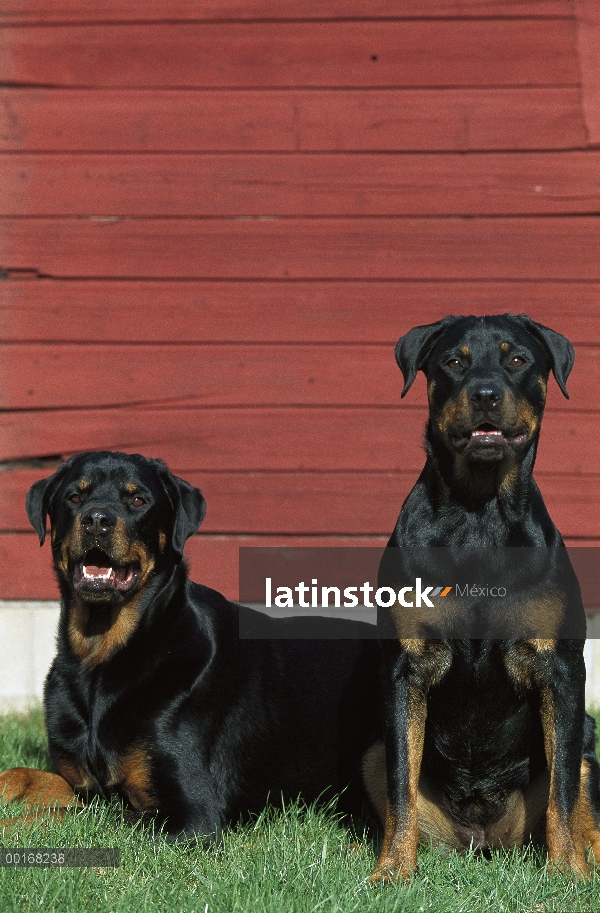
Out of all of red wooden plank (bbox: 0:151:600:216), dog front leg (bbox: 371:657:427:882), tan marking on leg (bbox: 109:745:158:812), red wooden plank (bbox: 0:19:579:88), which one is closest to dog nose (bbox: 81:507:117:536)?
tan marking on leg (bbox: 109:745:158:812)

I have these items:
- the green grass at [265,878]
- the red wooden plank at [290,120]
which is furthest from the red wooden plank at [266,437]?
the green grass at [265,878]

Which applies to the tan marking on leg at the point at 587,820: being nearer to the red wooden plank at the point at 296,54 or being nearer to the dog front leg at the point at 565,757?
the dog front leg at the point at 565,757

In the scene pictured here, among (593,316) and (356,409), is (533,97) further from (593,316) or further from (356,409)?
(356,409)

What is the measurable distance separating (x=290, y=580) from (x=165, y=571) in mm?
1663

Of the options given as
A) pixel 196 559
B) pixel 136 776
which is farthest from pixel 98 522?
pixel 196 559

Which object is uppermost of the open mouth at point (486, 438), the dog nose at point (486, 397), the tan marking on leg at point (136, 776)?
the dog nose at point (486, 397)

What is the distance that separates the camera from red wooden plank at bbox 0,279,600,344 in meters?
5.22

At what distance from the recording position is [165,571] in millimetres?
3697

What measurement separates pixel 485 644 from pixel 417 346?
97 cm

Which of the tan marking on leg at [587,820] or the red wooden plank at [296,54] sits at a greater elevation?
the red wooden plank at [296,54]

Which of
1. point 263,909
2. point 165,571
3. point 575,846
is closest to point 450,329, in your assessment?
point 165,571

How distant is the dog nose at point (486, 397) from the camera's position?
3.02 m

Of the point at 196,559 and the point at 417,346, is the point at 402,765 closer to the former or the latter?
the point at 417,346

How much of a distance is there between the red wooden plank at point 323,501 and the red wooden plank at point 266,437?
5cm
